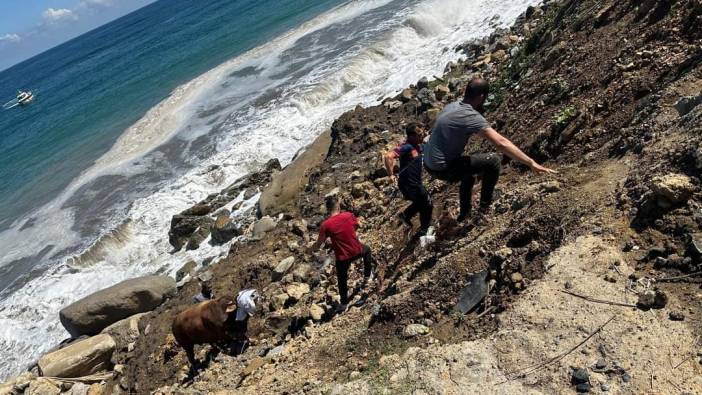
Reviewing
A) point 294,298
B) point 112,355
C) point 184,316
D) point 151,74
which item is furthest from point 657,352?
point 151,74

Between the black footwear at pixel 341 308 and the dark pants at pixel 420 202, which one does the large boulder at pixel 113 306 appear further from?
the dark pants at pixel 420 202

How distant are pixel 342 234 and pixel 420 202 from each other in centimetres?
112

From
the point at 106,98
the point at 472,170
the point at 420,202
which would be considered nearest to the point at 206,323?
the point at 420,202

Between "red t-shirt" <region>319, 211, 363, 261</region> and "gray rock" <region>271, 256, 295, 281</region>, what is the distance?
297cm

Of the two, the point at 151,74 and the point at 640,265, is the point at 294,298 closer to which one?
the point at 640,265

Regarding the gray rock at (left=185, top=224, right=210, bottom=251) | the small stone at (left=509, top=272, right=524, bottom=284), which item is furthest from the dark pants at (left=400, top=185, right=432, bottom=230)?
the gray rock at (left=185, top=224, right=210, bottom=251)

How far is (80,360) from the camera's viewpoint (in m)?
9.92

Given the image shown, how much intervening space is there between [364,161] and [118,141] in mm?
19557

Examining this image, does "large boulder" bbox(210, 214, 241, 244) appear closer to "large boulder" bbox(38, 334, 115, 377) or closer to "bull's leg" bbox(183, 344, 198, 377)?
"large boulder" bbox(38, 334, 115, 377)

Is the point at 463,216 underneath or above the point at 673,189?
underneath

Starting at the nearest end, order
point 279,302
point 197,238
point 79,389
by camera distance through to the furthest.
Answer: point 279,302, point 79,389, point 197,238

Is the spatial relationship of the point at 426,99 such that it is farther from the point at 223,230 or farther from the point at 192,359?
Answer: the point at 192,359

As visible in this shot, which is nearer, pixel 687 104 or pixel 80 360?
pixel 687 104

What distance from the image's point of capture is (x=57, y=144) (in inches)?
1219
